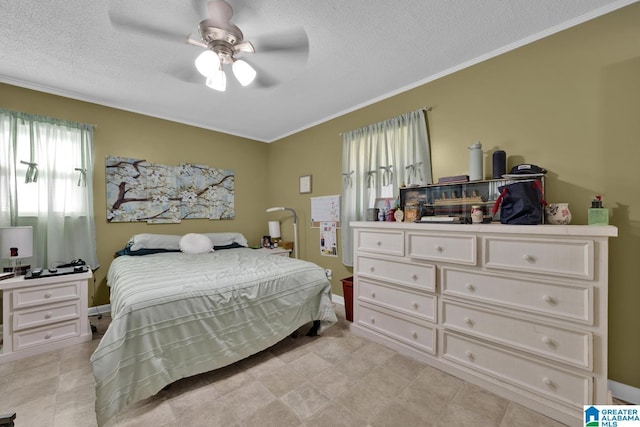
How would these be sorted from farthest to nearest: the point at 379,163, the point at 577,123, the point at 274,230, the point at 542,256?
the point at 274,230
the point at 379,163
the point at 577,123
the point at 542,256

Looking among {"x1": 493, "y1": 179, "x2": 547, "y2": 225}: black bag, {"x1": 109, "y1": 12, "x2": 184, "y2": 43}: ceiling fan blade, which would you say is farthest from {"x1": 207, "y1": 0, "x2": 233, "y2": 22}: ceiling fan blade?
{"x1": 493, "y1": 179, "x2": 547, "y2": 225}: black bag

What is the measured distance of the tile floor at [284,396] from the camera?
1500 millimetres

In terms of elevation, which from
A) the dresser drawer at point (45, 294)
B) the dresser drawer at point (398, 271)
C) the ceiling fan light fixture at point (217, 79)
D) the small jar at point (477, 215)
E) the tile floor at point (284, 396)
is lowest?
the tile floor at point (284, 396)

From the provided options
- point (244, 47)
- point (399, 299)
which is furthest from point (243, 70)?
point (399, 299)

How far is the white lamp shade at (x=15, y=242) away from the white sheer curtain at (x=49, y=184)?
417 millimetres

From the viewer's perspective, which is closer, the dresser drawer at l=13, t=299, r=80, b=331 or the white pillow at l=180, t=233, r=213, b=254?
the dresser drawer at l=13, t=299, r=80, b=331

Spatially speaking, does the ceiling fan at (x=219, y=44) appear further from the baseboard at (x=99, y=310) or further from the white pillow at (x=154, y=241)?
the baseboard at (x=99, y=310)

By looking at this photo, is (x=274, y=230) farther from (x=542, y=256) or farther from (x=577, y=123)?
(x=577, y=123)

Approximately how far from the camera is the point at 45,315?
2.25 metres

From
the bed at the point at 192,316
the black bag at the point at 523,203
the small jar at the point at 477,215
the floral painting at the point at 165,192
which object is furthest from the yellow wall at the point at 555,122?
the bed at the point at 192,316

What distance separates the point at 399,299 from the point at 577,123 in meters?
1.90

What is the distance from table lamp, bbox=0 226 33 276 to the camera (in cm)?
225

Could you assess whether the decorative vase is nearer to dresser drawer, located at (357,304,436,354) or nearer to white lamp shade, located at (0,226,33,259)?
dresser drawer, located at (357,304,436,354)

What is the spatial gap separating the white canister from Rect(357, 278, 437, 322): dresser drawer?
1083 mm
